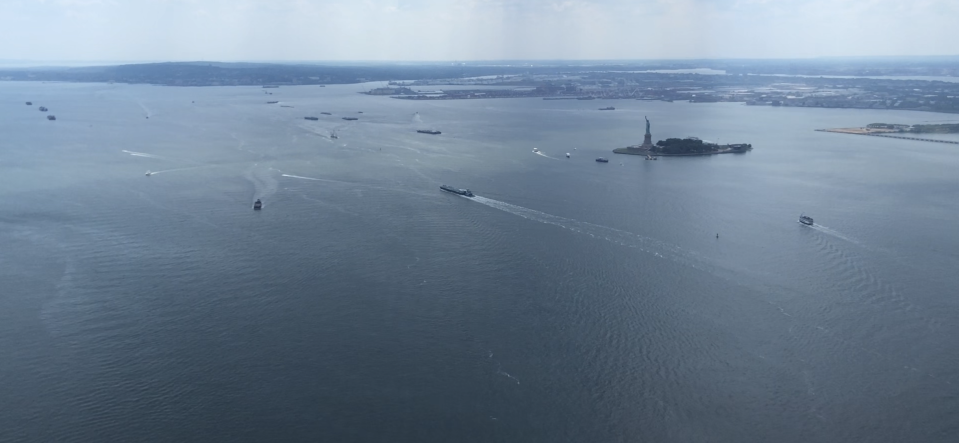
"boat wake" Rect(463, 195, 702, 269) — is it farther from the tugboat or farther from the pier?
the pier

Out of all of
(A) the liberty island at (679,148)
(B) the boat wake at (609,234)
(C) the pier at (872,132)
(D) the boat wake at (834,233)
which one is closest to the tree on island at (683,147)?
(A) the liberty island at (679,148)

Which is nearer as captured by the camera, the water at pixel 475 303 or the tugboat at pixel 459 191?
the water at pixel 475 303

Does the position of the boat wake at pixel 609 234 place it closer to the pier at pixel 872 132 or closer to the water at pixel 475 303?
the water at pixel 475 303

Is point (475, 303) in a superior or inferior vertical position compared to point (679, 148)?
inferior

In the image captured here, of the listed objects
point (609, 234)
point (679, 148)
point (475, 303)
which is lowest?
point (475, 303)

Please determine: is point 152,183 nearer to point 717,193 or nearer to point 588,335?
point 588,335

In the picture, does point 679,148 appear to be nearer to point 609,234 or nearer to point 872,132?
point 872,132

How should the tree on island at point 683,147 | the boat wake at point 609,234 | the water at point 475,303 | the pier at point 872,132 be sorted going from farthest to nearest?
the pier at point 872,132
the tree on island at point 683,147
the boat wake at point 609,234
the water at point 475,303

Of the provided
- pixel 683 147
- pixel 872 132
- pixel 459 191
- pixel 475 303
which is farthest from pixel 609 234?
pixel 872 132

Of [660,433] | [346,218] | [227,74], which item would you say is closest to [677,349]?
[660,433]
